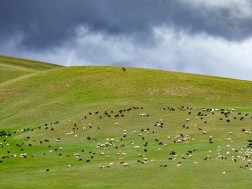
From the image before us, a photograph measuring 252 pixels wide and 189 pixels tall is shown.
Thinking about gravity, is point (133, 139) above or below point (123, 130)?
below

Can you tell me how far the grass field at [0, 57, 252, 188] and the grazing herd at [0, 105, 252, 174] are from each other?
9 cm

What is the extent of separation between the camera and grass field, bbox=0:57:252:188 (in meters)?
36.8

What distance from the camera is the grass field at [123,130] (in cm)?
3678

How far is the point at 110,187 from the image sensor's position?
1329 inches

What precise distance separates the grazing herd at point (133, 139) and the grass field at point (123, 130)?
0.09 m

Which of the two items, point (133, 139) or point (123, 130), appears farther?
point (123, 130)

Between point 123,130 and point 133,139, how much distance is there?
11.9ft

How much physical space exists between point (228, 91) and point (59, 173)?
1538 inches

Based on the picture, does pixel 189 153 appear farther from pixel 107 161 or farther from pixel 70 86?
pixel 70 86

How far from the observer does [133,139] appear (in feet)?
161

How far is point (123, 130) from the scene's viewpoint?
52.5 m

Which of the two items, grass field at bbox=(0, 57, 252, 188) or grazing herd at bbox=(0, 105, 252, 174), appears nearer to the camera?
grass field at bbox=(0, 57, 252, 188)

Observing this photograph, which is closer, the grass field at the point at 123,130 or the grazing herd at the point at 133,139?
the grass field at the point at 123,130

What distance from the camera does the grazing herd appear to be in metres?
42.2
